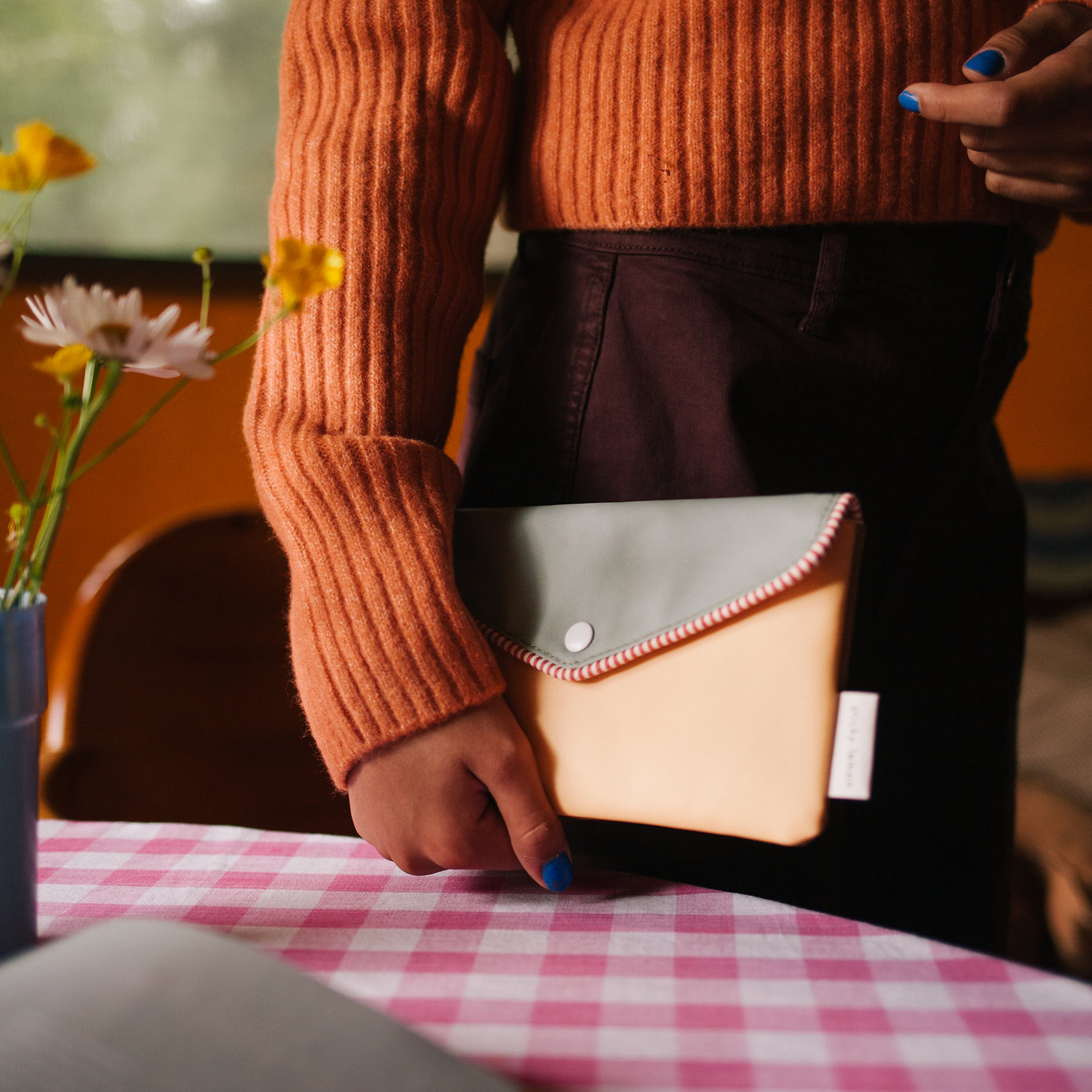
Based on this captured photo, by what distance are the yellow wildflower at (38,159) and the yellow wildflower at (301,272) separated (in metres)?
0.08

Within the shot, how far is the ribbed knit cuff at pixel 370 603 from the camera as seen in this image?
415 mm

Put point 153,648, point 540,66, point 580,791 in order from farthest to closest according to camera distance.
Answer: point 153,648 < point 540,66 < point 580,791

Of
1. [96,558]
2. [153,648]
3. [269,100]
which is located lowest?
[96,558]

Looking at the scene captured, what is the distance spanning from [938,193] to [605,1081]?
1.47 ft

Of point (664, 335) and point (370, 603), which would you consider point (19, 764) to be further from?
point (664, 335)

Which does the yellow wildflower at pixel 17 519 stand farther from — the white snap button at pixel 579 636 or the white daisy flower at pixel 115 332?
the white snap button at pixel 579 636

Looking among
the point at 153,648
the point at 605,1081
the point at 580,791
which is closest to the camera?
the point at 605,1081

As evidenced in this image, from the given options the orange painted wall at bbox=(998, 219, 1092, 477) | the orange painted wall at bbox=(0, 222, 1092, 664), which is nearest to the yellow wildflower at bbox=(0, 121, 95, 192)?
the orange painted wall at bbox=(0, 222, 1092, 664)

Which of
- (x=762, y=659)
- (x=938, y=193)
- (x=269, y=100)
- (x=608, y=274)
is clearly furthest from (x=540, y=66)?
(x=269, y=100)

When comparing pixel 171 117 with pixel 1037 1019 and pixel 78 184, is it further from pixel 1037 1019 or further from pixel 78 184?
pixel 1037 1019

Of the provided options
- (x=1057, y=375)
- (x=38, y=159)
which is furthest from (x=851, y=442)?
(x=1057, y=375)

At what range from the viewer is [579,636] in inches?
17.0

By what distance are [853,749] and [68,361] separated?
0.35m

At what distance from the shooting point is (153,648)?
35.7 inches
